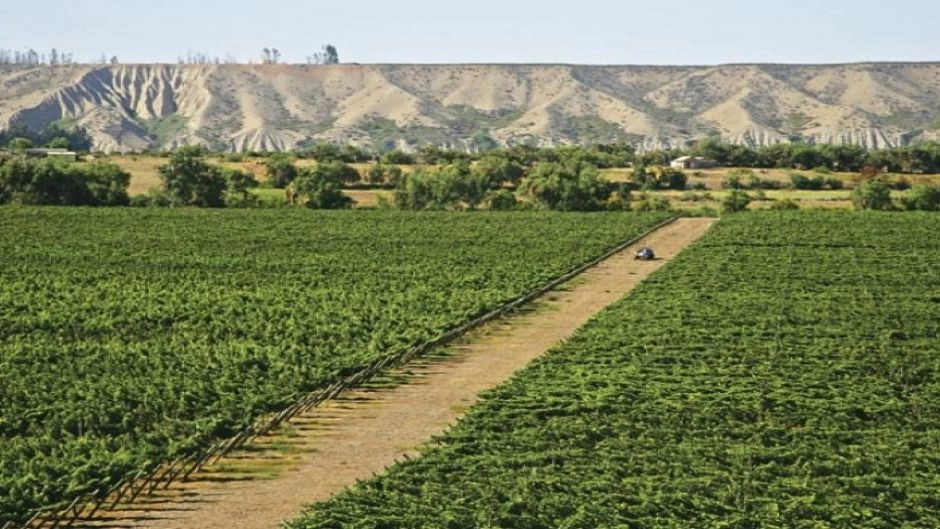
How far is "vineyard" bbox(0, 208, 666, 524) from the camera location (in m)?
35.1

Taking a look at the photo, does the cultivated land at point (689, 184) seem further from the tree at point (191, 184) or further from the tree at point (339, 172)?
the tree at point (191, 184)

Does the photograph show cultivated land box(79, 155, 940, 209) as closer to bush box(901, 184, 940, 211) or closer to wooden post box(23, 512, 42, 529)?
bush box(901, 184, 940, 211)

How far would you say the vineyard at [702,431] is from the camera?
2716 centimetres

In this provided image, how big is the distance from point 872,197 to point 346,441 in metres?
96.5

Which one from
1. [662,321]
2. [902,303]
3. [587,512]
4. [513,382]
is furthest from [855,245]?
[587,512]

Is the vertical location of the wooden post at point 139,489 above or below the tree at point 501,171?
below

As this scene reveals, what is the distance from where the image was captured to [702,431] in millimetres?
34031

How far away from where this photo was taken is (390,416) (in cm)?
3838

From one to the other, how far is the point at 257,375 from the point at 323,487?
38.4 feet

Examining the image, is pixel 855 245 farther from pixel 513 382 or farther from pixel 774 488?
pixel 774 488

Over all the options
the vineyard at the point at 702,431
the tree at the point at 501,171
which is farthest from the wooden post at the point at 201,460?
the tree at the point at 501,171

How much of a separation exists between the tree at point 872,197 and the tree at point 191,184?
57.8 metres

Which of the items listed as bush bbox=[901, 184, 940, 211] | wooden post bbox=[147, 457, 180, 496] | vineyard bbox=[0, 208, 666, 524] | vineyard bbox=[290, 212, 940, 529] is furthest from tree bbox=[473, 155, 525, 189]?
wooden post bbox=[147, 457, 180, 496]

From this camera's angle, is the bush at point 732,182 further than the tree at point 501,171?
Yes
